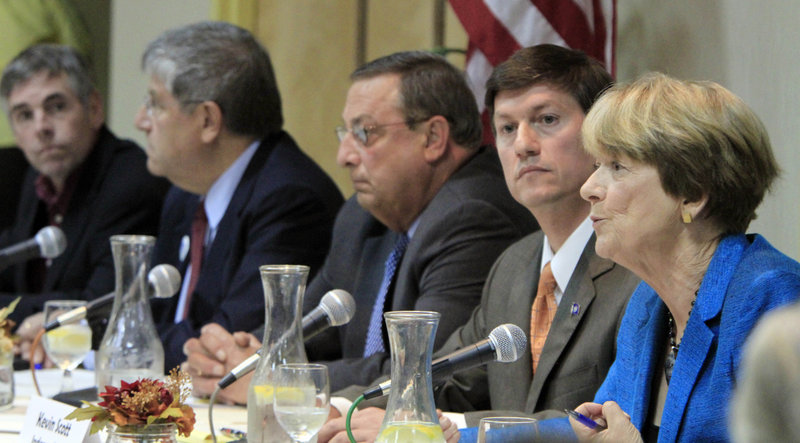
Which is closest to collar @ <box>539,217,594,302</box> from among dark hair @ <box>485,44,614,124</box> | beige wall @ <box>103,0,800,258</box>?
dark hair @ <box>485,44,614,124</box>

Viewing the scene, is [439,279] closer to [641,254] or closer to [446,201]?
[446,201]

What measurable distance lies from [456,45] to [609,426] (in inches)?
116

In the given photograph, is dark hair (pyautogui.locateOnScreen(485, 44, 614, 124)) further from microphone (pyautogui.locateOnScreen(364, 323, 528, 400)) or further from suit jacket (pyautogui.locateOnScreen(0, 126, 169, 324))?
suit jacket (pyautogui.locateOnScreen(0, 126, 169, 324))

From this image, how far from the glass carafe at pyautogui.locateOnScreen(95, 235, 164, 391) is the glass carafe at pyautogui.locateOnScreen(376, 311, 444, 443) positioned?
1.06 metres

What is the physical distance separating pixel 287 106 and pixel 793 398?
4.54 metres

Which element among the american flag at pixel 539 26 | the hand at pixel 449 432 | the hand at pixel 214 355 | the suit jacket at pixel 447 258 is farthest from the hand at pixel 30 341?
the hand at pixel 449 432

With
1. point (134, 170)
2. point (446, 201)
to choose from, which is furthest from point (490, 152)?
point (134, 170)

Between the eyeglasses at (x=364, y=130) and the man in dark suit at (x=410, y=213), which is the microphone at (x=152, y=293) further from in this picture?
the eyeglasses at (x=364, y=130)

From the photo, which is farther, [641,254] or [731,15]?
[731,15]

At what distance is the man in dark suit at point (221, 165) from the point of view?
3295mm

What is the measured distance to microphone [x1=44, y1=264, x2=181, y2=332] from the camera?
2.40 metres

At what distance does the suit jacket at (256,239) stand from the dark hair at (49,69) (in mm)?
1324

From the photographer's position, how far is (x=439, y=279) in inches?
102

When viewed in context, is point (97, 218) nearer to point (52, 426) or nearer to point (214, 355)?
point (214, 355)
